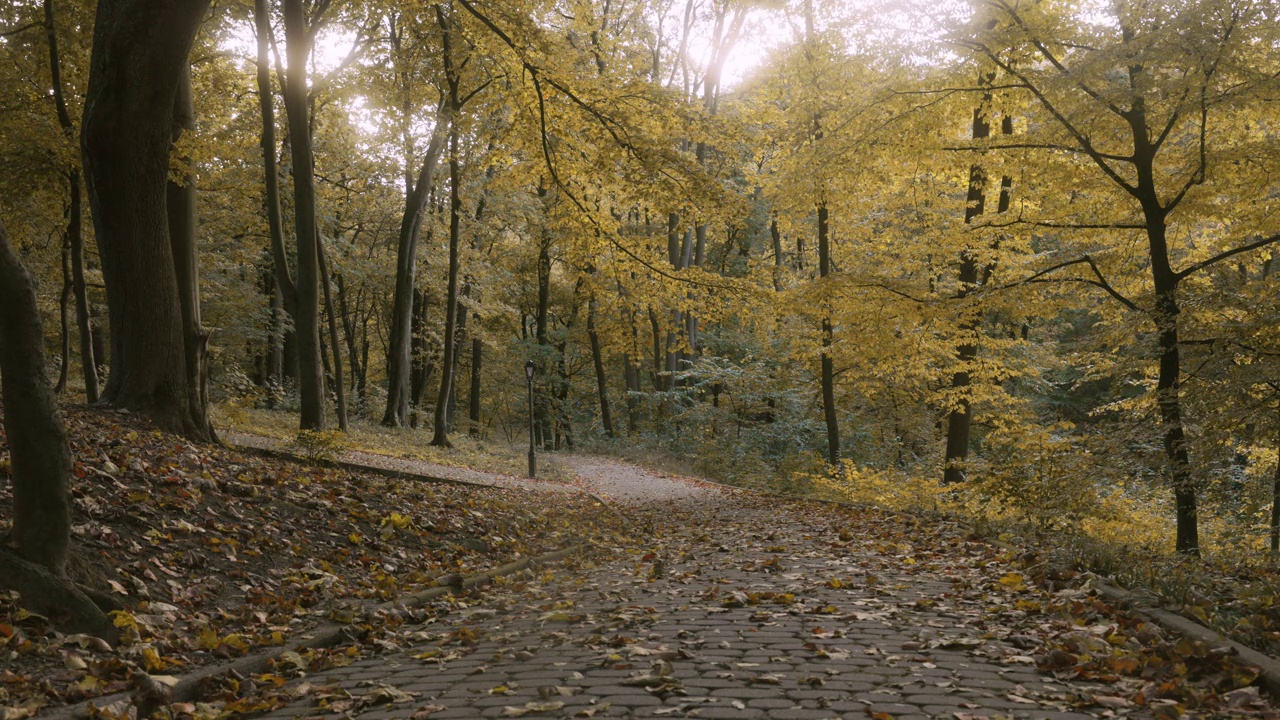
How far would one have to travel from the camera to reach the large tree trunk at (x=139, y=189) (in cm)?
762

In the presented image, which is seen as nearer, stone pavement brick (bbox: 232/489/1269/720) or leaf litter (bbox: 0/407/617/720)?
stone pavement brick (bbox: 232/489/1269/720)

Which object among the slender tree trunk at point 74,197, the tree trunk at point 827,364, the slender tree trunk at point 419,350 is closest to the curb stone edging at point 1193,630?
the tree trunk at point 827,364

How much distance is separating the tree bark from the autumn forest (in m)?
0.06

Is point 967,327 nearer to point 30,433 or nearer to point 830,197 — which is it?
point 830,197

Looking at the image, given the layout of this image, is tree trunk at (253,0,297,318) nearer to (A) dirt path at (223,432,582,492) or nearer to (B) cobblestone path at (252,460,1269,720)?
(A) dirt path at (223,432,582,492)

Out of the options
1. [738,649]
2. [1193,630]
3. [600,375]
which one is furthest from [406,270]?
[1193,630]

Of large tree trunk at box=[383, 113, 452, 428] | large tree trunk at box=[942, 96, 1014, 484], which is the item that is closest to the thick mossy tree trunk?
large tree trunk at box=[942, 96, 1014, 484]

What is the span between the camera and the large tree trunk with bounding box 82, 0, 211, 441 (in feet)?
25.0

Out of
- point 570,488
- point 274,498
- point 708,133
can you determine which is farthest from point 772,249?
point 274,498

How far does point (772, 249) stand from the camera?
32844 mm

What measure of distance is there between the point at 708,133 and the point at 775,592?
20.5 feet

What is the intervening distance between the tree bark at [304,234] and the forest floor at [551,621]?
4331mm

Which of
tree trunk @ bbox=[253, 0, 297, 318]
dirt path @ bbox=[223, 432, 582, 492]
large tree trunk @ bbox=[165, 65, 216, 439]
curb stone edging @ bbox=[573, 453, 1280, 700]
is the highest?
tree trunk @ bbox=[253, 0, 297, 318]

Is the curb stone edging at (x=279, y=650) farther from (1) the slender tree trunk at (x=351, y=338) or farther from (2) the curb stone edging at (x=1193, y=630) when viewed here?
(1) the slender tree trunk at (x=351, y=338)
